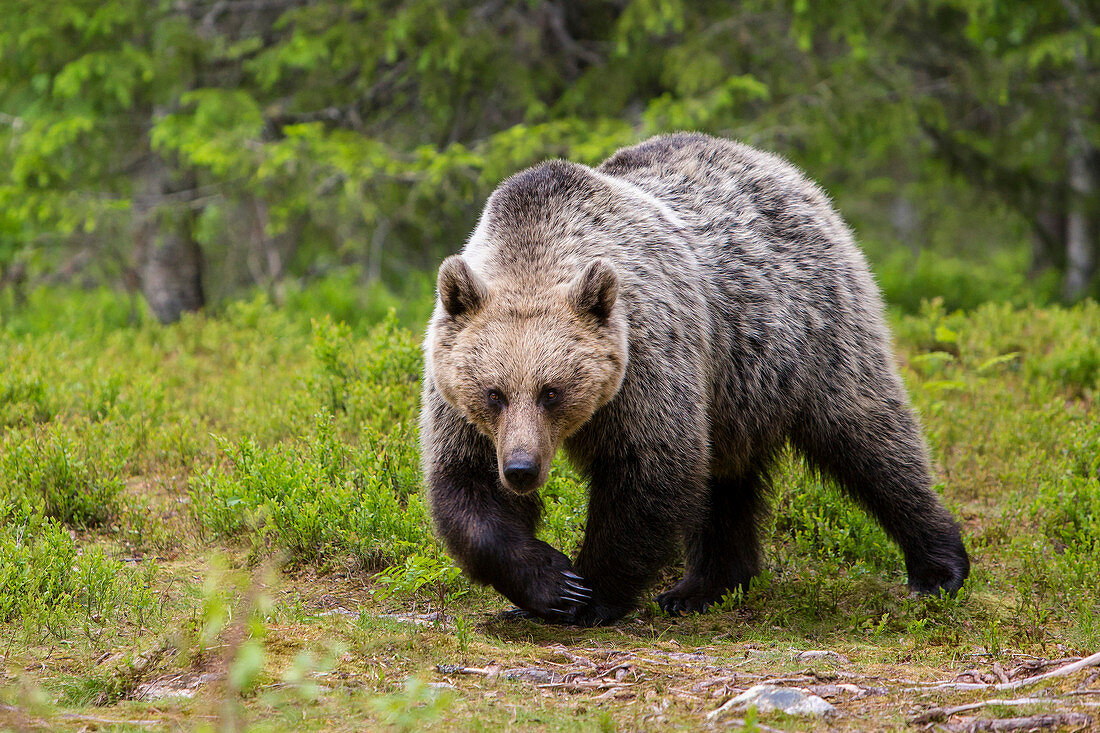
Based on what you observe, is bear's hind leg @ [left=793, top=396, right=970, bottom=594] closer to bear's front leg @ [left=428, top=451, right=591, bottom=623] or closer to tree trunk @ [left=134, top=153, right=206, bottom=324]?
bear's front leg @ [left=428, top=451, right=591, bottom=623]

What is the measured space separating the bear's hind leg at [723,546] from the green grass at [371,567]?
6.5 inches

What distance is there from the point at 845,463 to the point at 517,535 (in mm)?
1993

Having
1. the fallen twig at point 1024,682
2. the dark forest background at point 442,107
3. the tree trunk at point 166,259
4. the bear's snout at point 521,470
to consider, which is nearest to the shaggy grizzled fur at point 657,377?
the bear's snout at point 521,470

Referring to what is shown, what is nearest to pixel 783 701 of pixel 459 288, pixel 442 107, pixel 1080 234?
pixel 459 288

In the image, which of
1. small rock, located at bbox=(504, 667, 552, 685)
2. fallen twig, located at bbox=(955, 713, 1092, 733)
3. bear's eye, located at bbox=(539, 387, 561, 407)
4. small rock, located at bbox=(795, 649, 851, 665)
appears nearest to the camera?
fallen twig, located at bbox=(955, 713, 1092, 733)

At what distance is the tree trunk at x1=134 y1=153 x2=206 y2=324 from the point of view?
11.7 meters

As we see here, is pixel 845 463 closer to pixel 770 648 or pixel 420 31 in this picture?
pixel 770 648

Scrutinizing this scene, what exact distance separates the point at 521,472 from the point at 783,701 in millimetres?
1257

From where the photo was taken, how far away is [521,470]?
162 inches

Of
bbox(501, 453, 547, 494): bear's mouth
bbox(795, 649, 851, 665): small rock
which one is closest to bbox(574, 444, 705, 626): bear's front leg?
bbox(501, 453, 547, 494): bear's mouth

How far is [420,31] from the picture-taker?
35.0 ft

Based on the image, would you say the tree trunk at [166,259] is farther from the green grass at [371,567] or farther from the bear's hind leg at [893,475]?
the bear's hind leg at [893,475]

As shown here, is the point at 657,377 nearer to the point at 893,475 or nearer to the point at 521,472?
the point at 521,472

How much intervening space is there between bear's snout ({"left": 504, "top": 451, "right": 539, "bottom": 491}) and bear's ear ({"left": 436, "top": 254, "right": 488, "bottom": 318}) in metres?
0.73
